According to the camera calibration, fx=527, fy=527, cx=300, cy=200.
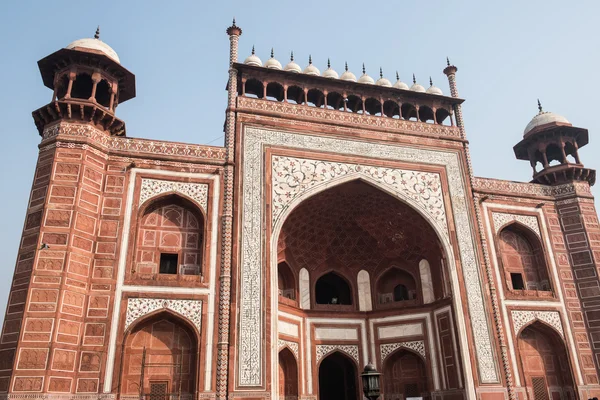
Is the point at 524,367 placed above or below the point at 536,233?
below

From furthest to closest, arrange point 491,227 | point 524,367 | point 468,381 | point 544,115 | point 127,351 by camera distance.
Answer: point 544,115, point 491,227, point 524,367, point 468,381, point 127,351

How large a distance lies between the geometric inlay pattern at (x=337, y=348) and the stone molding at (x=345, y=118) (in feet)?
19.4

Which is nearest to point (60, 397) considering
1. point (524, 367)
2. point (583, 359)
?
point (524, 367)

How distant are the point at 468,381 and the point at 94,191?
9348mm

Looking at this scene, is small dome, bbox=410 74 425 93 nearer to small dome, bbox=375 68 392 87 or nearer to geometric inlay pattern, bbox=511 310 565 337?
small dome, bbox=375 68 392 87

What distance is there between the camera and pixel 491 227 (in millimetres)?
14086

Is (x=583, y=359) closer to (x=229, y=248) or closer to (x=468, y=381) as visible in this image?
(x=468, y=381)

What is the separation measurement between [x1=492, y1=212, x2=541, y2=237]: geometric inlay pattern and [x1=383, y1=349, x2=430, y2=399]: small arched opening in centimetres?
422

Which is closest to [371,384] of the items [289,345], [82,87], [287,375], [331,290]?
[289,345]

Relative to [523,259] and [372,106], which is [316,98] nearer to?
[372,106]

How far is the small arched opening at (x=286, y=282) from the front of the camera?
14188mm

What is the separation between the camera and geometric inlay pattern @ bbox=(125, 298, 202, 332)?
34.8ft

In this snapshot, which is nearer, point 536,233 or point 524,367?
point 524,367

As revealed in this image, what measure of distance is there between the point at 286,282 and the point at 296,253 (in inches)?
33.4
